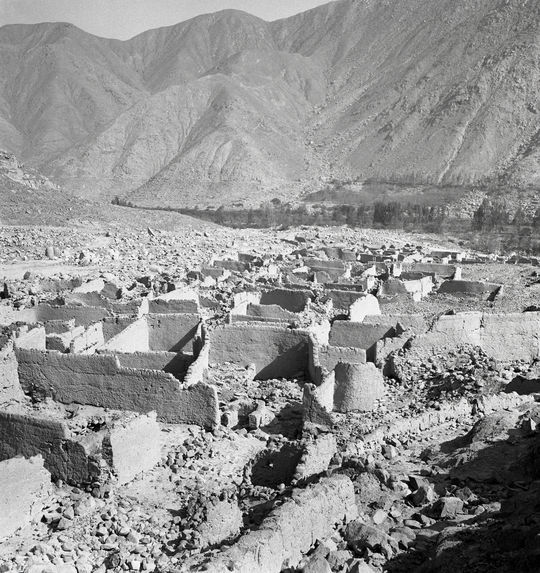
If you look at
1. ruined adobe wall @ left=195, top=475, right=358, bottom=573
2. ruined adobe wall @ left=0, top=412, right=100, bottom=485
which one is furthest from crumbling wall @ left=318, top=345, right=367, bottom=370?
ruined adobe wall @ left=0, top=412, right=100, bottom=485

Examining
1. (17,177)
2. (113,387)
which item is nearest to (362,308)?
(113,387)

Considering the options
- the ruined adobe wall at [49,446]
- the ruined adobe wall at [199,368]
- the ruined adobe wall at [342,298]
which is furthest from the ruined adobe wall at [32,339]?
the ruined adobe wall at [342,298]

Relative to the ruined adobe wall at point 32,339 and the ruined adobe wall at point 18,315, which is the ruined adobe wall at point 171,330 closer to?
the ruined adobe wall at point 32,339

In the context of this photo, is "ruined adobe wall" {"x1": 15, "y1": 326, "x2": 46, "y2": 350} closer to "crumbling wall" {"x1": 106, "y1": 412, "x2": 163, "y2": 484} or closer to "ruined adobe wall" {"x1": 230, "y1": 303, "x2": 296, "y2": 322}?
"crumbling wall" {"x1": 106, "y1": 412, "x2": 163, "y2": 484}

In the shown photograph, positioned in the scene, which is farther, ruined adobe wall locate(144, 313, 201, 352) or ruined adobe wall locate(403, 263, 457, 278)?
ruined adobe wall locate(403, 263, 457, 278)

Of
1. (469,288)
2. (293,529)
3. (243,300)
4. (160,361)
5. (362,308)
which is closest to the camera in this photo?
(293,529)

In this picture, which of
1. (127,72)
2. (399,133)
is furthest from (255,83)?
(127,72)

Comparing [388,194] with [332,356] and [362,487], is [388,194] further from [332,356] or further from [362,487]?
[362,487]
